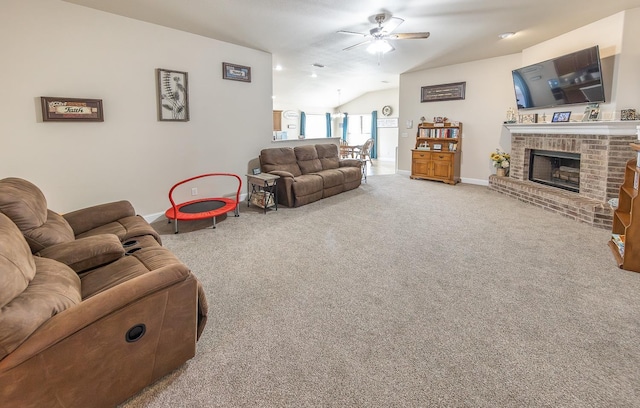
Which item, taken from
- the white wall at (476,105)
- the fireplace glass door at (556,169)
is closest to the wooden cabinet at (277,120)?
the white wall at (476,105)

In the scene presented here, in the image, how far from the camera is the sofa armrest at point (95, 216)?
2.82 meters

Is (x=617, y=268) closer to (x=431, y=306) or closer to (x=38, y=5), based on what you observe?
(x=431, y=306)

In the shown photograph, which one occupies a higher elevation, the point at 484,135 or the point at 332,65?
the point at 332,65

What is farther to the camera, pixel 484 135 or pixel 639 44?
pixel 484 135

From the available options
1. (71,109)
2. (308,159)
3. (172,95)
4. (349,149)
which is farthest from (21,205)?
(349,149)

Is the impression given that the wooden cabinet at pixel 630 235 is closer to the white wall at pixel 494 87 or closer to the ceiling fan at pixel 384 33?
the white wall at pixel 494 87

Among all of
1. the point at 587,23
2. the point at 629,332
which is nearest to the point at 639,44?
the point at 587,23

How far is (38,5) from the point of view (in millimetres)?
3320

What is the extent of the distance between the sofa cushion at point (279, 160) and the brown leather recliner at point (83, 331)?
395cm

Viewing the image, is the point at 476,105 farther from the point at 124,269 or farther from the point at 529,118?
the point at 124,269

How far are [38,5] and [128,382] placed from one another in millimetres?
4020

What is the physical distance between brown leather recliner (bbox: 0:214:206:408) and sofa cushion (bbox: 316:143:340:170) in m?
5.08

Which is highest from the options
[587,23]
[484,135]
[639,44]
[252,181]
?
[587,23]

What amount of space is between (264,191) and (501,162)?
4.78 meters
